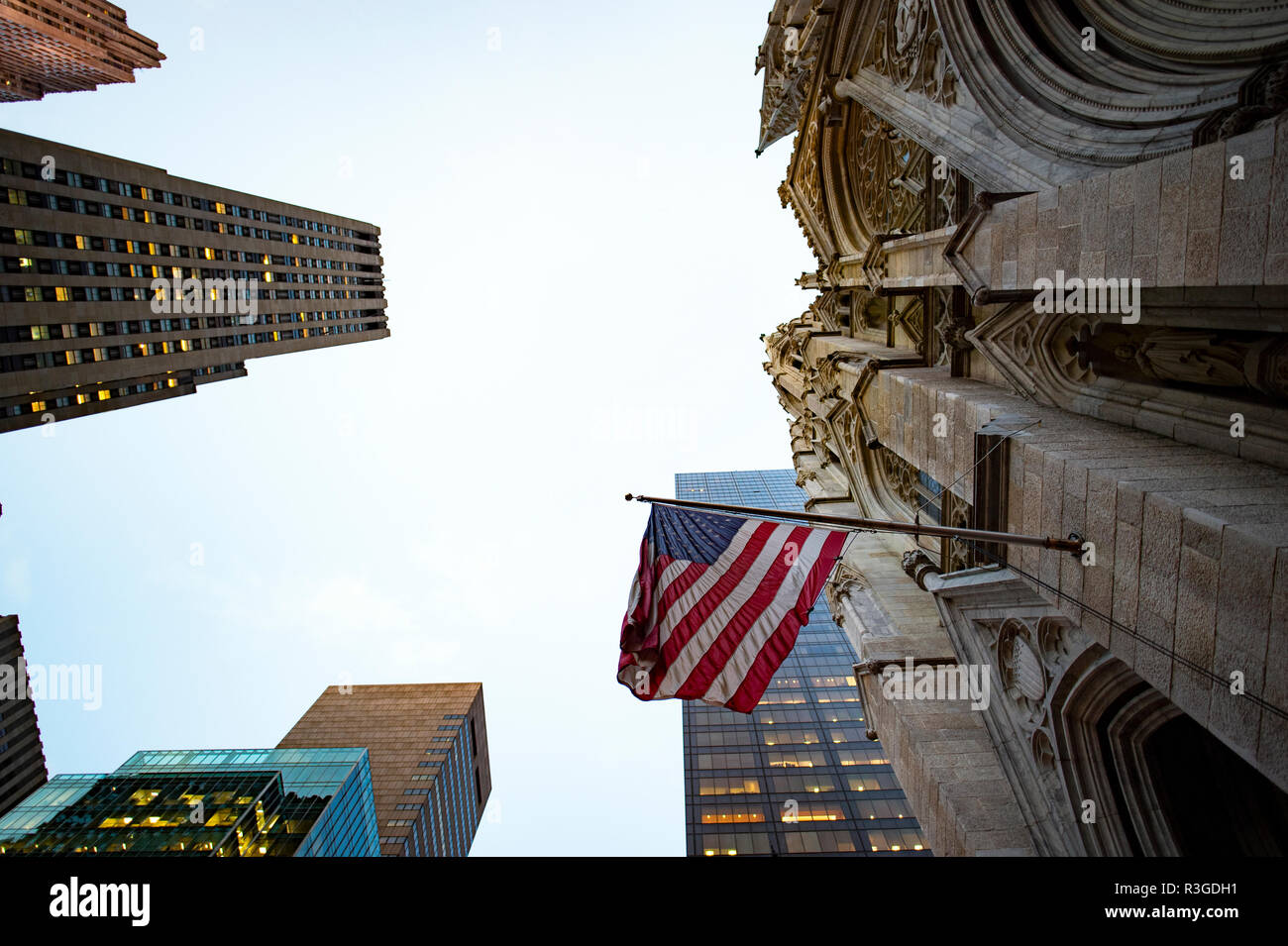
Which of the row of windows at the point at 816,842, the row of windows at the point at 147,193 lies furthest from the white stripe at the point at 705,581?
the row of windows at the point at 147,193

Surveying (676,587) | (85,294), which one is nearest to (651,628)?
(676,587)

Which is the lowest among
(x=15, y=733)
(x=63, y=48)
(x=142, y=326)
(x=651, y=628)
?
(x=15, y=733)

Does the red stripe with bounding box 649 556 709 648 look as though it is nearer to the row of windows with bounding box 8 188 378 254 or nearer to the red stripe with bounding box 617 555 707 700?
the red stripe with bounding box 617 555 707 700

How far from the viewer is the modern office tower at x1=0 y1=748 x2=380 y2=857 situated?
2196 inches

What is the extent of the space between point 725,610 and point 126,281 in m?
Result: 61.8

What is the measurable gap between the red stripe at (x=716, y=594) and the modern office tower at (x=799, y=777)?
3425 centimetres

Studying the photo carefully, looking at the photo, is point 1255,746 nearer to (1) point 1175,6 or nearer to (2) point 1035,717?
(2) point 1035,717

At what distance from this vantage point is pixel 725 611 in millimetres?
9719

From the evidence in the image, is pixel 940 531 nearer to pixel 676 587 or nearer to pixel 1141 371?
pixel 676 587

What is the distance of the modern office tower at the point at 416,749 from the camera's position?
92.0 meters

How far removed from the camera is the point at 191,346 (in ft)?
194

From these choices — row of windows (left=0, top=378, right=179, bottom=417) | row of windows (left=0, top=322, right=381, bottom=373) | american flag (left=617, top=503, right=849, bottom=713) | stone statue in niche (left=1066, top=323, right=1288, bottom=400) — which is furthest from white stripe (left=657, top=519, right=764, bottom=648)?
row of windows (left=0, top=378, right=179, bottom=417)
